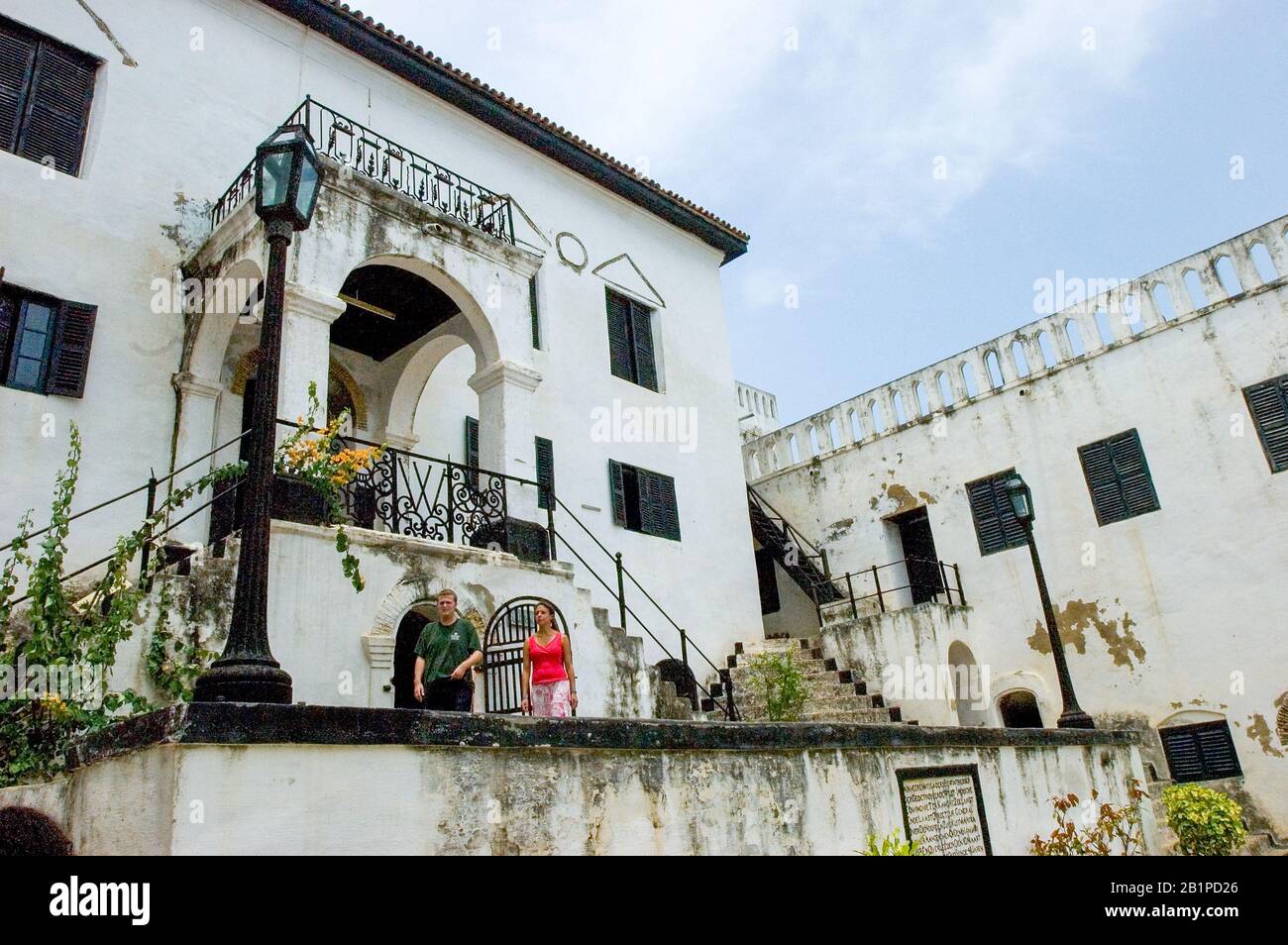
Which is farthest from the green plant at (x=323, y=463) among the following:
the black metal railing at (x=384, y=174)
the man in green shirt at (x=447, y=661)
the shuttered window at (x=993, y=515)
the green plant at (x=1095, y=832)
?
the shuttered window at (x=993, y=515)

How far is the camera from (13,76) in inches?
383

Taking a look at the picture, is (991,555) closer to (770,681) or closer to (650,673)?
(770,681)

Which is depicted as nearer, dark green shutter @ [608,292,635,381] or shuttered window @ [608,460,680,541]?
shuttered window @ [608,460,680,541]

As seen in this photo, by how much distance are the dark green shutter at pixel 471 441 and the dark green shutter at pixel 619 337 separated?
3022 millimetres

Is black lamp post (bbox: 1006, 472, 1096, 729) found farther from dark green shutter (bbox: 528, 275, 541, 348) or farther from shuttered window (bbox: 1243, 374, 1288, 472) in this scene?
dark green shutter (bbox: 528, 275, 541, 348)

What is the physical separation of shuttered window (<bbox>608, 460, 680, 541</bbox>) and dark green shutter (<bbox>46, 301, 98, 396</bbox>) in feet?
24.3

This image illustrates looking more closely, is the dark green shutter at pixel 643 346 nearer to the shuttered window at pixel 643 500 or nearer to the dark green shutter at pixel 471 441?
the shuttered window at pixel 643 500

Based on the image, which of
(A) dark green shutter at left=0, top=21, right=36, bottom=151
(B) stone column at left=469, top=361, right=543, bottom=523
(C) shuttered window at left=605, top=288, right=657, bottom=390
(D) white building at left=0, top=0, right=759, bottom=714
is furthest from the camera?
(C) shuttered window at left=605, top=288, right=657, bottom=390

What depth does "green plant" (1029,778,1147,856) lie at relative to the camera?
768 cm

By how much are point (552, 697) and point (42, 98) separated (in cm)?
857

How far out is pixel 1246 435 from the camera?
540 inches

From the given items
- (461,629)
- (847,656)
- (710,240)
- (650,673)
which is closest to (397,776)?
(461,629)

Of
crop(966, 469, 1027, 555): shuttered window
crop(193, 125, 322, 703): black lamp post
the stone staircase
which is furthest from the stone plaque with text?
crop(966, 469, 1027, 555): shuttered window
